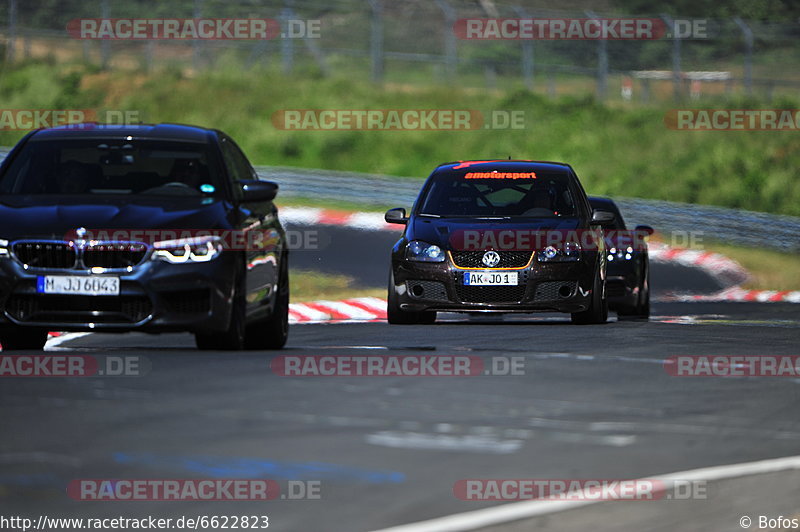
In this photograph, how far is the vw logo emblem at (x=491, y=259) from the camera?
49.5 feet

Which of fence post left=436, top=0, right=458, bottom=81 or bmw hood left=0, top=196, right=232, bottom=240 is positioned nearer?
bmw hood left=0, top=196, right=232, bottom=240

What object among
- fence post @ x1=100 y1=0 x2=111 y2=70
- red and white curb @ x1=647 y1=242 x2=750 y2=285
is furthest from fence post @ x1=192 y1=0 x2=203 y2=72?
red and white curb @ x1=647 y1=242 x2=750 y2=285

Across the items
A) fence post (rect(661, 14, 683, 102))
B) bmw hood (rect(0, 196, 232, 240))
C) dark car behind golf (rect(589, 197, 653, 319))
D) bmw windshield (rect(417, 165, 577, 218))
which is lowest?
dark car behind golf (rect(589, 197, 653, 319))

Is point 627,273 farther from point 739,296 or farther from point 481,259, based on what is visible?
point 739,296

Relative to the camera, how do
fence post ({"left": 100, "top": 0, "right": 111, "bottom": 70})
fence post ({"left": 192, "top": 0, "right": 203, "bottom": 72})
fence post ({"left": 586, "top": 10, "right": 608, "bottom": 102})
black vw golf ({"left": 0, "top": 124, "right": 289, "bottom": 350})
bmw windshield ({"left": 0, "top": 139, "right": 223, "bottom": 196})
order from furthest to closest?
1. fence post ({"left": 100, "top": 0, "right": 111, "bottom": 70})
2. fence post ({"left": 586, "top": 10, "right": 608, "bottom": 102})
3. fence post ({"left": 192, "top": 0, "right": 203, "bottom": 72})
4. bmw windshield ({"left": 0, "top": 139, "right": 223, "bottom": 196})
5. black vw golf ({"left": 0, "top": 124, "right": 289, "bottom": 350})

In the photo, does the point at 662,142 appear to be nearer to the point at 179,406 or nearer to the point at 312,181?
the point at 312,181

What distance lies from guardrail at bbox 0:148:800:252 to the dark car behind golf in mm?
10960

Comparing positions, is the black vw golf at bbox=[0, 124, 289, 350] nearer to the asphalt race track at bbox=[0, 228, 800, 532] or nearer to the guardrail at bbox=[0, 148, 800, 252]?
the asphalt race track at bbox=[0, 228, 800, 532]

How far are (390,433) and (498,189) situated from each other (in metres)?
8.61

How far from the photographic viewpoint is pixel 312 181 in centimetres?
3272

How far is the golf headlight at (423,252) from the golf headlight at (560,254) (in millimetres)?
908

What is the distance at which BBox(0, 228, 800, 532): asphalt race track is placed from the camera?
6051 mm

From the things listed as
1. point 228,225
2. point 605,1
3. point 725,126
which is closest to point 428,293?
point 228,225

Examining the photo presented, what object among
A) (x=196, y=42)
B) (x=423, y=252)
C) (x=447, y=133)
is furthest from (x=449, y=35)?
(x=423, y=252)
